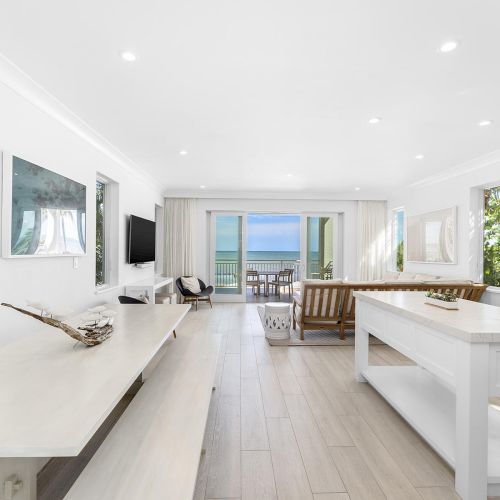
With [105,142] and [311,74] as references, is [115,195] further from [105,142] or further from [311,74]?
[311,74]

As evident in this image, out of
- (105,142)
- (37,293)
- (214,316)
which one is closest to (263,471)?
(37,293)

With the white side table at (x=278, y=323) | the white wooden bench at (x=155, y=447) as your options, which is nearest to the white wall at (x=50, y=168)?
the white wooden bench at (x=155, y=447)

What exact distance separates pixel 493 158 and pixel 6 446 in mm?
5457

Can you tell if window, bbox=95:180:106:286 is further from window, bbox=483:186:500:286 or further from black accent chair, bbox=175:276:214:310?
window, bbox=483:186:500:286

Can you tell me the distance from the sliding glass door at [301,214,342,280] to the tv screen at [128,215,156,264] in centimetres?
339

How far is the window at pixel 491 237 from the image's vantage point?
15.5 ft

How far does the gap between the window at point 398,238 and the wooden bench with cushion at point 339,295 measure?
2.77 m

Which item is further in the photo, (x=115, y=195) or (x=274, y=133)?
(x=115, y=195)

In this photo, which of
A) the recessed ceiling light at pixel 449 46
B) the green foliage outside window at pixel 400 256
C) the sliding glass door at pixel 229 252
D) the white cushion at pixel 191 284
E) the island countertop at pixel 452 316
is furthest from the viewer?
the sliding glass door at pixel 229 252

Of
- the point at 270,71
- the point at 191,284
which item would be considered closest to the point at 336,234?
the point at 191,284

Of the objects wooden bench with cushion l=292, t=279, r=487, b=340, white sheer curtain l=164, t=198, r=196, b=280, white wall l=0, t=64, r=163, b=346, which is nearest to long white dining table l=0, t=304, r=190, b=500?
white wall l=0, t=64, r=163, b=346

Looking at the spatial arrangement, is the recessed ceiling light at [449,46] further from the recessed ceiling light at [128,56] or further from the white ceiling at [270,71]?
the recessed ceiling light at [128,56]

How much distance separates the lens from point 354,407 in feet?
8.46

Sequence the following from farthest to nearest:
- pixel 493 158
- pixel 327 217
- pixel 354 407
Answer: pixel 327 217 < pixel 493 158 < pixel 354 407
